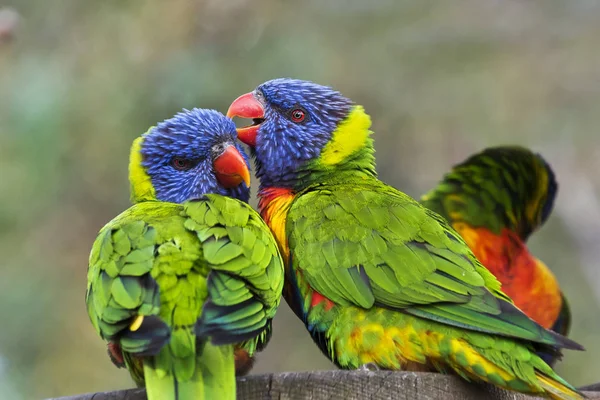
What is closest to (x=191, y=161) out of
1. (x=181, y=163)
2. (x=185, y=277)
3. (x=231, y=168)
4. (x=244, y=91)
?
(x=181, y=163)

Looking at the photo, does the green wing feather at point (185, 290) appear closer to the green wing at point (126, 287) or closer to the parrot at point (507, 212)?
the green wing at point (126, 287)

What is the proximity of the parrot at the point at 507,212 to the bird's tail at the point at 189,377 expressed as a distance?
2.28 metres

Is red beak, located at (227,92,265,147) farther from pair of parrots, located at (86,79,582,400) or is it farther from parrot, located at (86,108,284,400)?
parrot, located at (86,108,284,400)

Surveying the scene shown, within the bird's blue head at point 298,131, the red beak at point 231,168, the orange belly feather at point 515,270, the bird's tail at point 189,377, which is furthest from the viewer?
the orange belly feather at point 515,270

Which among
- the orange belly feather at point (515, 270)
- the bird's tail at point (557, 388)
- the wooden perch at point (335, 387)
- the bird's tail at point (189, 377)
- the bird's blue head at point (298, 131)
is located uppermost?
the bird's blue head at point (298, 131)

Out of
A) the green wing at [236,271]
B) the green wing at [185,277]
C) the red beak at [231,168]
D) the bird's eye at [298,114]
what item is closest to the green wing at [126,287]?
the green wing at [185,277]

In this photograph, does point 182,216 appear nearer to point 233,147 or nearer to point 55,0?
point 233,147

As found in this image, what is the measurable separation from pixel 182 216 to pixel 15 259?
3840 millimetres

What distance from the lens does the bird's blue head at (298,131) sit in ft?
8.69

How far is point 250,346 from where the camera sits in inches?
80.0

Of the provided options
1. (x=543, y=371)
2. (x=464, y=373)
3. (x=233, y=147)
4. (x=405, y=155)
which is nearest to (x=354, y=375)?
(x=464, y=373)

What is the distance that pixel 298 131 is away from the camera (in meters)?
2.70

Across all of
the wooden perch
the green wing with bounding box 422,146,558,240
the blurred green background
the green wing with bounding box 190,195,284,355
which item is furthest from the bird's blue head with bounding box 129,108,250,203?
the blurred green background

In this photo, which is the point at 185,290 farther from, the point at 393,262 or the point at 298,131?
the point at 298,131
